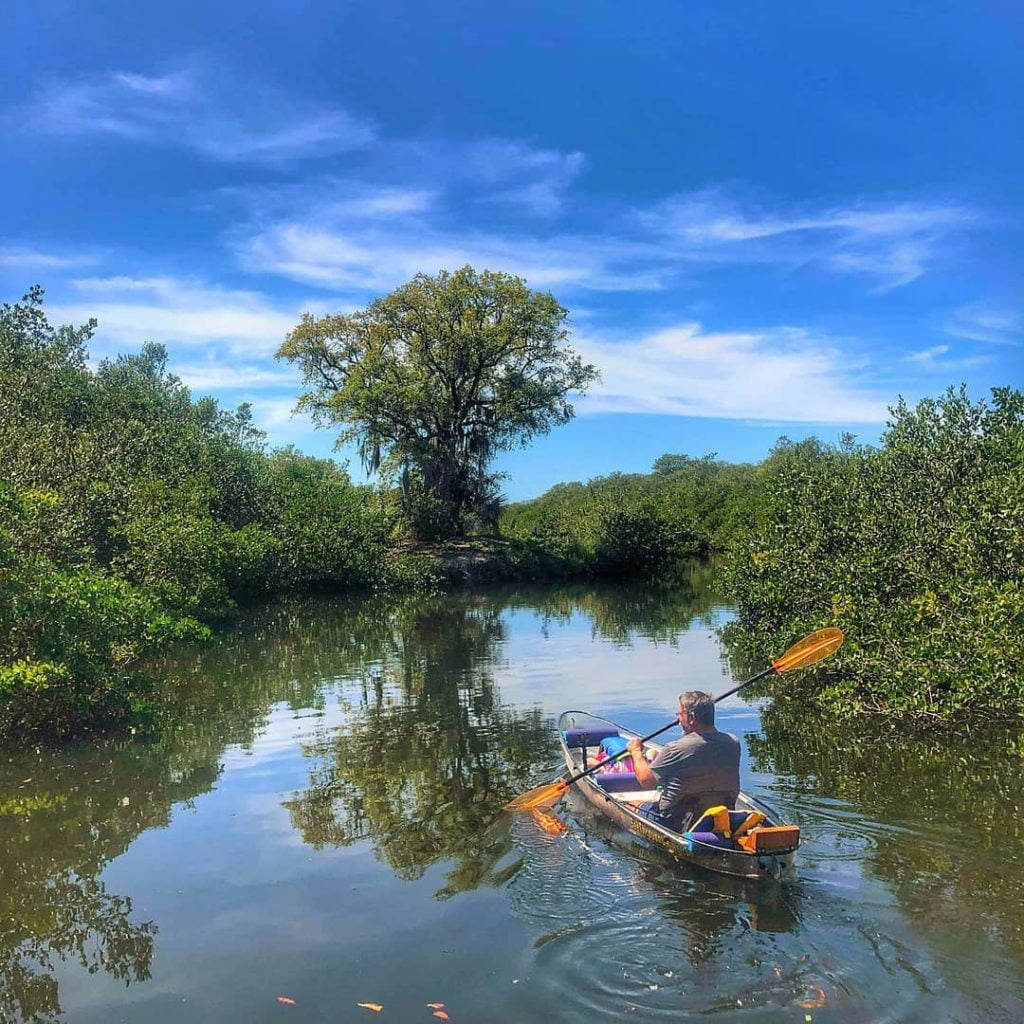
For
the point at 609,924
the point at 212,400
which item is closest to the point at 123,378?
the point at 212,400

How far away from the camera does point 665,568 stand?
4900cm

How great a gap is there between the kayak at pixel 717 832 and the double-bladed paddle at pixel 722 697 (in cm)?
24

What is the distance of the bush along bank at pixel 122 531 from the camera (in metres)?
11.4

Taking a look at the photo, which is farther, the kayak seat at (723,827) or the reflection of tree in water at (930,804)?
the kayak seat at (723,827)

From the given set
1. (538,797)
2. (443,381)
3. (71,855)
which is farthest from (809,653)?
(443,381)

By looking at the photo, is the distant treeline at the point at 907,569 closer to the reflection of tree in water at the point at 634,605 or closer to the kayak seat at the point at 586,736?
the kayak seat at the point at 586,736

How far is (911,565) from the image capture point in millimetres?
12539

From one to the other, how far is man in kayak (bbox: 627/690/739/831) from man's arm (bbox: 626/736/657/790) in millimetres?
311

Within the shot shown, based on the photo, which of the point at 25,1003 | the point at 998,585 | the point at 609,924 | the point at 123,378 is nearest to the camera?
the point at 25,1003

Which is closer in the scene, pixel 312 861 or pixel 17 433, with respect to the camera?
pixel 312 861

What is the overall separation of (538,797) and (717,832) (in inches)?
94.3

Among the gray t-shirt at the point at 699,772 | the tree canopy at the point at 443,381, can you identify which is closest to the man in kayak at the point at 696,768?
the gray t-shirt at the point at 699,772

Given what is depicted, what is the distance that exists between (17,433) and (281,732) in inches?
517

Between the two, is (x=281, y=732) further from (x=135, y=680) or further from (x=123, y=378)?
(x=123, y=378)
